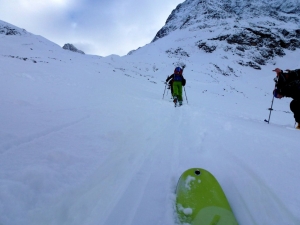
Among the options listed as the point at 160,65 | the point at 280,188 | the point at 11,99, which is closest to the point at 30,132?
the point at 11,99

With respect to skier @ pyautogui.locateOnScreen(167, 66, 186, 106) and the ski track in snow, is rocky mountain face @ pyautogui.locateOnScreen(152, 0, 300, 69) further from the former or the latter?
the ski track in snow

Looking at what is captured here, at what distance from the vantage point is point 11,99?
12.2 feet

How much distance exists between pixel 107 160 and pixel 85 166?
0.33 m

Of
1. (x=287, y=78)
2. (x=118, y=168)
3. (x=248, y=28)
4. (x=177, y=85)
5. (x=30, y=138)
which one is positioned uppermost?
(x=248, y=28)

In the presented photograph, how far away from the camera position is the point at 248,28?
43719mm

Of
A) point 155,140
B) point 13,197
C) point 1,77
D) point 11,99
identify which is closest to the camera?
point 13,197

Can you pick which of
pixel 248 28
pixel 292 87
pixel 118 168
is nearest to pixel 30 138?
pixel 118 168

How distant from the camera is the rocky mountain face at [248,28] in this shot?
39125 millimetres

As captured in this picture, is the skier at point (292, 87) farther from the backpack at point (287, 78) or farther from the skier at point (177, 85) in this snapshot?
the skier at point (177, 85)

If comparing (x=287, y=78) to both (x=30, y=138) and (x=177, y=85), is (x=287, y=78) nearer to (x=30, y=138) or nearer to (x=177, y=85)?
(x=177, y=85)

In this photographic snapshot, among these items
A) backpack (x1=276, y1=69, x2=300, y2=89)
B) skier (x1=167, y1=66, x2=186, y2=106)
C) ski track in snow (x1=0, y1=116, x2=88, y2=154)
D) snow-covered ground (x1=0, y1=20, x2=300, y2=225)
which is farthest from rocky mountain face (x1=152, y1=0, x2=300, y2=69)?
ski track in snow (x1=0, y1=116, x2=88, y2=154)

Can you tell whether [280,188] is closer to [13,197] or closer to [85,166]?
[85,166]

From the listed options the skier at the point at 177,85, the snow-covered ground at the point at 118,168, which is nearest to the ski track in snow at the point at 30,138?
the snow-covered ground at the point at 118,168

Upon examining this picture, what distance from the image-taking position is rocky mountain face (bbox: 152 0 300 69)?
3912 cm
